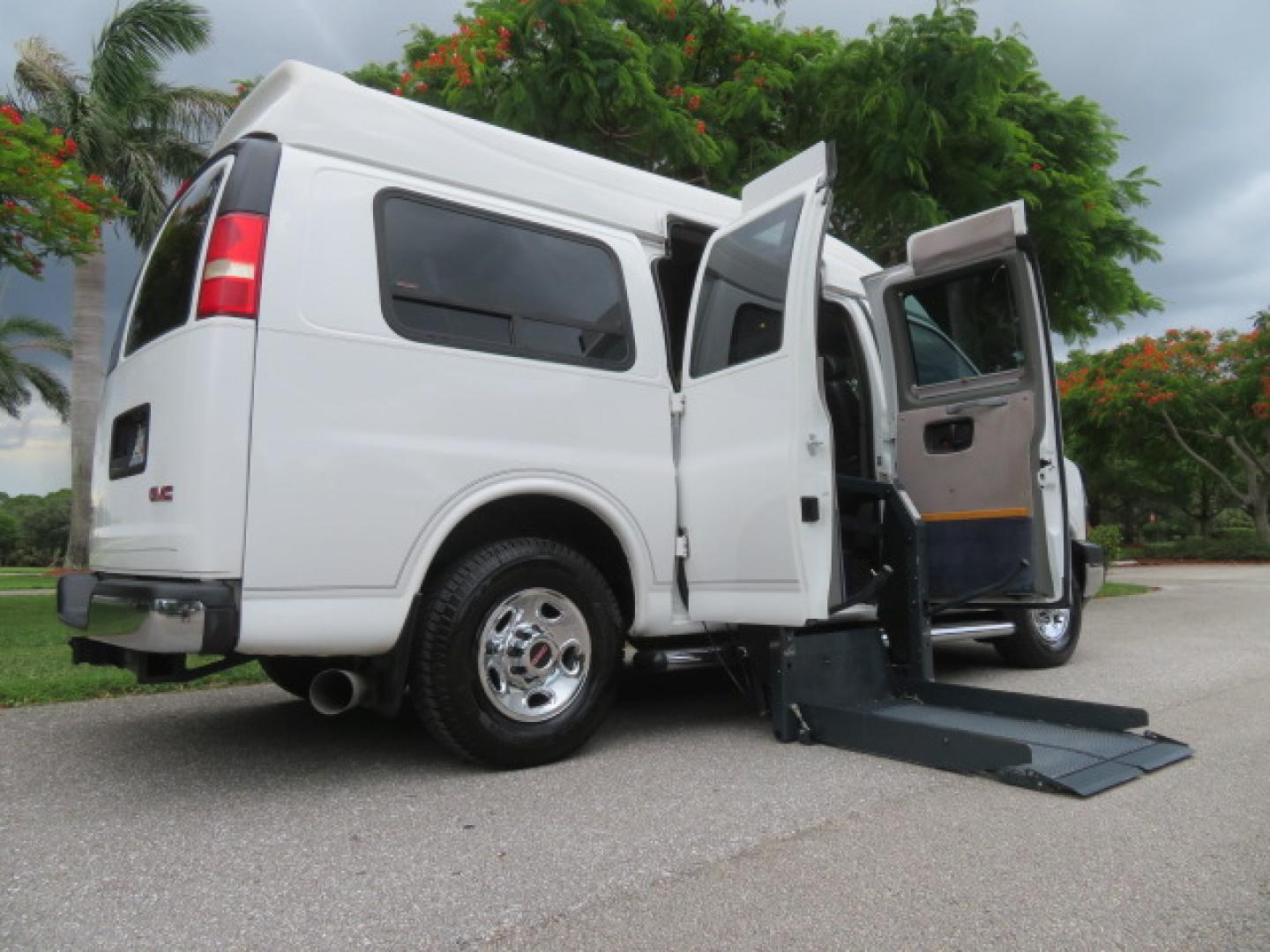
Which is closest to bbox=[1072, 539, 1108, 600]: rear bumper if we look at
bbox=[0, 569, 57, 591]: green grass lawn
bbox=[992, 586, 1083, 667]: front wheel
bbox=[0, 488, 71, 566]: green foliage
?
bbox=[992, 586, 1083, 667]: front wheel

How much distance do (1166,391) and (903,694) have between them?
22922 millimetres

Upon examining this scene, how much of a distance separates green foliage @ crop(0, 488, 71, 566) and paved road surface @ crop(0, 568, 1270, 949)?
62660 mm

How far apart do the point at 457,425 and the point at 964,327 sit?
3316 mm

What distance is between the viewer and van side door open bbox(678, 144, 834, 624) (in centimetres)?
386

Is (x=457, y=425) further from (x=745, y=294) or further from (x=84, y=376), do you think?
(x=84, y=376)

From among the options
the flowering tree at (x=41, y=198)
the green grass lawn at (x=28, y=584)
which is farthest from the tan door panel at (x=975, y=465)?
the green grass lawn at (x=28, y=584)

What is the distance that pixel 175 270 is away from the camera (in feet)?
11.6

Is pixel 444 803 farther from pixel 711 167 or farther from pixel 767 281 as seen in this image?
pixel 711 167

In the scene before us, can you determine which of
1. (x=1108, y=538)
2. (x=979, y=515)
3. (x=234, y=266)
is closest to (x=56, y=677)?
(x=234, y=266)

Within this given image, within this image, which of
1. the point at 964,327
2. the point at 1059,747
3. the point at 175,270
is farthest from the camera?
the point at 964,327

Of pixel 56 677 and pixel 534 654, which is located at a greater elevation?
pixel 534 654

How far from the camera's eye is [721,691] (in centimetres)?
545

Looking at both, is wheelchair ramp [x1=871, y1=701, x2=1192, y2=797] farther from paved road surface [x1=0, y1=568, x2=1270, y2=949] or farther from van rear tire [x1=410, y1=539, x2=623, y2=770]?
van rear tire [x1=410, y1=539, x2=623, y2=770]

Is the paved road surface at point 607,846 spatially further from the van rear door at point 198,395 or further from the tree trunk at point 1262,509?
the tree trunk at point 1262,509
